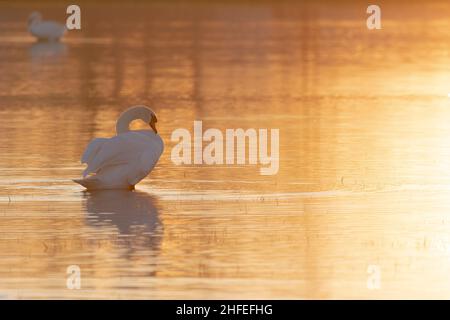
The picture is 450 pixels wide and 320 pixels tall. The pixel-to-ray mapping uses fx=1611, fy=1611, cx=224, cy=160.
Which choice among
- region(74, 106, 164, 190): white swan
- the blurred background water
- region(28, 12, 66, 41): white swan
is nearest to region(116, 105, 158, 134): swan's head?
region(74, 106, 164, 190): white swan

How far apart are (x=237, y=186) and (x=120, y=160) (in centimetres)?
118

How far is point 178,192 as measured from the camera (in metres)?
14.8

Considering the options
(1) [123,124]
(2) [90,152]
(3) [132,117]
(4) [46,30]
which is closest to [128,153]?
(2) [90,152]

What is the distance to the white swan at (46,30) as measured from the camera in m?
40.3

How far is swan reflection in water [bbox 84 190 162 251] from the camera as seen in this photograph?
40.6 ft

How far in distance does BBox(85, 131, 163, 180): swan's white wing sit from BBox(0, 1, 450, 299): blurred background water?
27 cm

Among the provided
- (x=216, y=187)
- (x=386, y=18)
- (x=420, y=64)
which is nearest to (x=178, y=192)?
(x=216, y=187)

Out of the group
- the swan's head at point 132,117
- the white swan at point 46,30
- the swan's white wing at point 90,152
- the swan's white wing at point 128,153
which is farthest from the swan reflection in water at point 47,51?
the swan's white wing at point 90,152

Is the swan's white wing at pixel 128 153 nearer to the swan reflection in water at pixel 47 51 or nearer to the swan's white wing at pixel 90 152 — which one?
the swan's white wing at pixel 90 152

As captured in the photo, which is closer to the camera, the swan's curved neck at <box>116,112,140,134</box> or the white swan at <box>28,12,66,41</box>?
the swan's curved neck at <box>116,112,140,134</box>

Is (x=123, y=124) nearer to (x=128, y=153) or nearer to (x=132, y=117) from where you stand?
(x=132, y=117)

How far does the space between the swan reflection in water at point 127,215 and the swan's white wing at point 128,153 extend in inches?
10.1

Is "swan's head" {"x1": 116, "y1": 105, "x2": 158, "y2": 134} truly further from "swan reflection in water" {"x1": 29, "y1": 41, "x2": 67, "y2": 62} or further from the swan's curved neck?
"swan reflection in water" {"x1": 29, "y1": 41, "x2": 67, "y2": 62}
